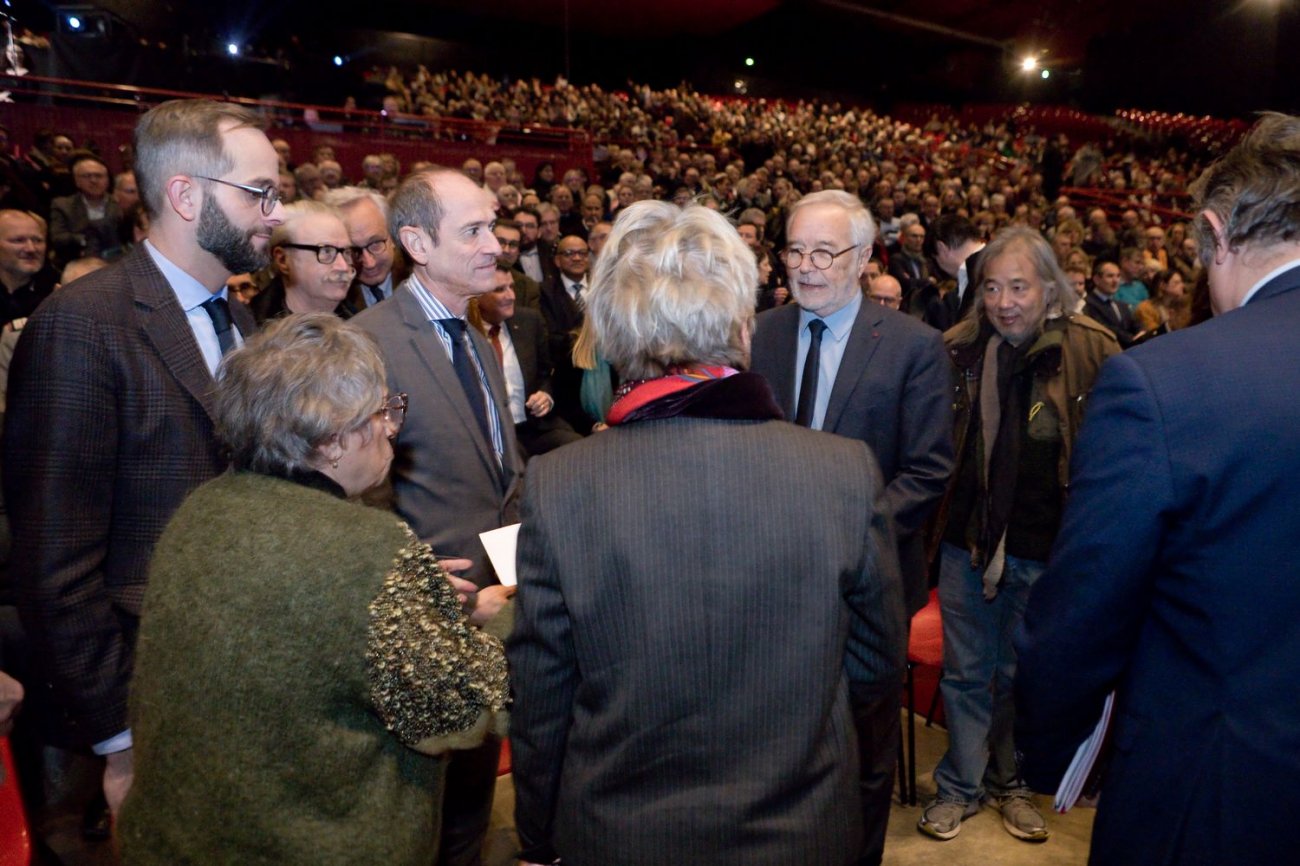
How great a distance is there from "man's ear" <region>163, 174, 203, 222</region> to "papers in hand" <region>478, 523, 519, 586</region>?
1015mm

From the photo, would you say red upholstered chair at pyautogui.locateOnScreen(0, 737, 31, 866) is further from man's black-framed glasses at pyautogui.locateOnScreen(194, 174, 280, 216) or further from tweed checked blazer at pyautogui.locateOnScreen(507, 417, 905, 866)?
tweed checked blazer at pyautogui.locateOnScreen(507, 417, 905, 866)

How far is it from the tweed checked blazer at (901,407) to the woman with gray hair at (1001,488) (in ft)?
1.33

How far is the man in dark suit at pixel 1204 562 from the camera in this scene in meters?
1.33

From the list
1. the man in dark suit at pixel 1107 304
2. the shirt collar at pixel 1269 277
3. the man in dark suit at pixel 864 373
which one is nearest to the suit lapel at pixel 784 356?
the man in dark suit at pixel 864 373

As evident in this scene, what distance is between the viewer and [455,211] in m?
2.49

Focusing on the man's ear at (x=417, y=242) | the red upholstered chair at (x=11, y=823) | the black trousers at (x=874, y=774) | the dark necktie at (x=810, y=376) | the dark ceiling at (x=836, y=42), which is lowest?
the red upholstered chair at (x=11, y=823)

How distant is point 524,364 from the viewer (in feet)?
15.4

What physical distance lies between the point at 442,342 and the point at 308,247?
1.22 metres

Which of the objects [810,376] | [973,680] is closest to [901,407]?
[810,376]

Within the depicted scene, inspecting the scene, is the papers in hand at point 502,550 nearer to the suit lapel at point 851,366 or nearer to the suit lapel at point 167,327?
the suit lapel at point 167,327

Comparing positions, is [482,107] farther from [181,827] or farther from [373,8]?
[181,827]

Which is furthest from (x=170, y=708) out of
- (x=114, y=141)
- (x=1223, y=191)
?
(x=114, y=141)

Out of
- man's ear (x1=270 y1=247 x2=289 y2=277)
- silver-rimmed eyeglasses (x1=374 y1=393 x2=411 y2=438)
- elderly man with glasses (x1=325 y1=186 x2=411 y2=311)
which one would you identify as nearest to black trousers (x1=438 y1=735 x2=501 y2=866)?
silver-rimmed eyeglasses (x1=374 y1=393 x2=411 y2=438)

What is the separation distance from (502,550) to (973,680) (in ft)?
6.24
